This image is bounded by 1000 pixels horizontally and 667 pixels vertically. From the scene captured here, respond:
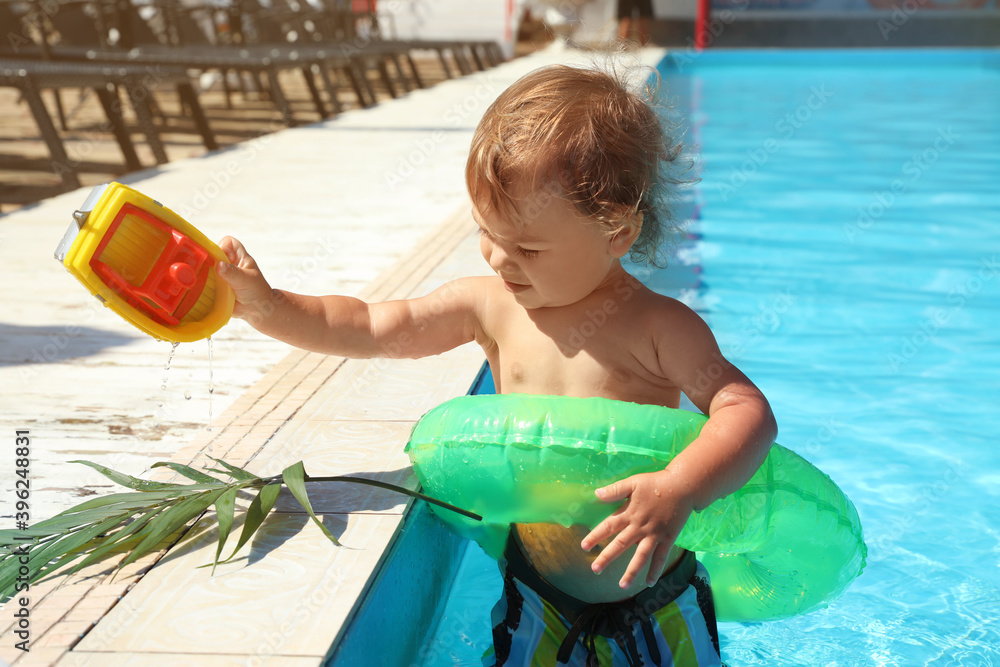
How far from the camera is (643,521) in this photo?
5.11 feet

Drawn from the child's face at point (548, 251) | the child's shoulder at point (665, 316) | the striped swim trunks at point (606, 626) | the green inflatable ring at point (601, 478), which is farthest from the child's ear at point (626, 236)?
the striped swim trunks at point (606, 626)

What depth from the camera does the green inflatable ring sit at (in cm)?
174

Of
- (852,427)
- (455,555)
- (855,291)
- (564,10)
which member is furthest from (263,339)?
(564,10)

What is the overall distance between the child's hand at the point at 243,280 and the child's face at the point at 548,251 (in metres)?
0.47

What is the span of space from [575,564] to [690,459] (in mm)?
471

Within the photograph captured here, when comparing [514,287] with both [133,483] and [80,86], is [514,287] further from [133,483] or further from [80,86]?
[80,86]

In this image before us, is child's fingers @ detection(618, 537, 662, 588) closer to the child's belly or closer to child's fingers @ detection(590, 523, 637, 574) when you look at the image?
child's fingers @ detection(590, 523, 637, 574)

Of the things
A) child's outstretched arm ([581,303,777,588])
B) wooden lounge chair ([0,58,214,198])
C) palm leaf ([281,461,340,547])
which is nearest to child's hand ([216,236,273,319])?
palm leaf ([281,461,340,547])

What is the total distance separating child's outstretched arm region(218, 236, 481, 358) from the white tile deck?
0.29 m

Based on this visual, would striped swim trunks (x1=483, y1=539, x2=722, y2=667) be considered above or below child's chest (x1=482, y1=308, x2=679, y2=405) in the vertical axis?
below

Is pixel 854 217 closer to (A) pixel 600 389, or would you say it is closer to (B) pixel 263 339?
(B) pixel 263 339

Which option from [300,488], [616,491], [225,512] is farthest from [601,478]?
[225,512]

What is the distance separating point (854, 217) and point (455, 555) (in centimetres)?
523

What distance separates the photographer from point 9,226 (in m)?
4.90
